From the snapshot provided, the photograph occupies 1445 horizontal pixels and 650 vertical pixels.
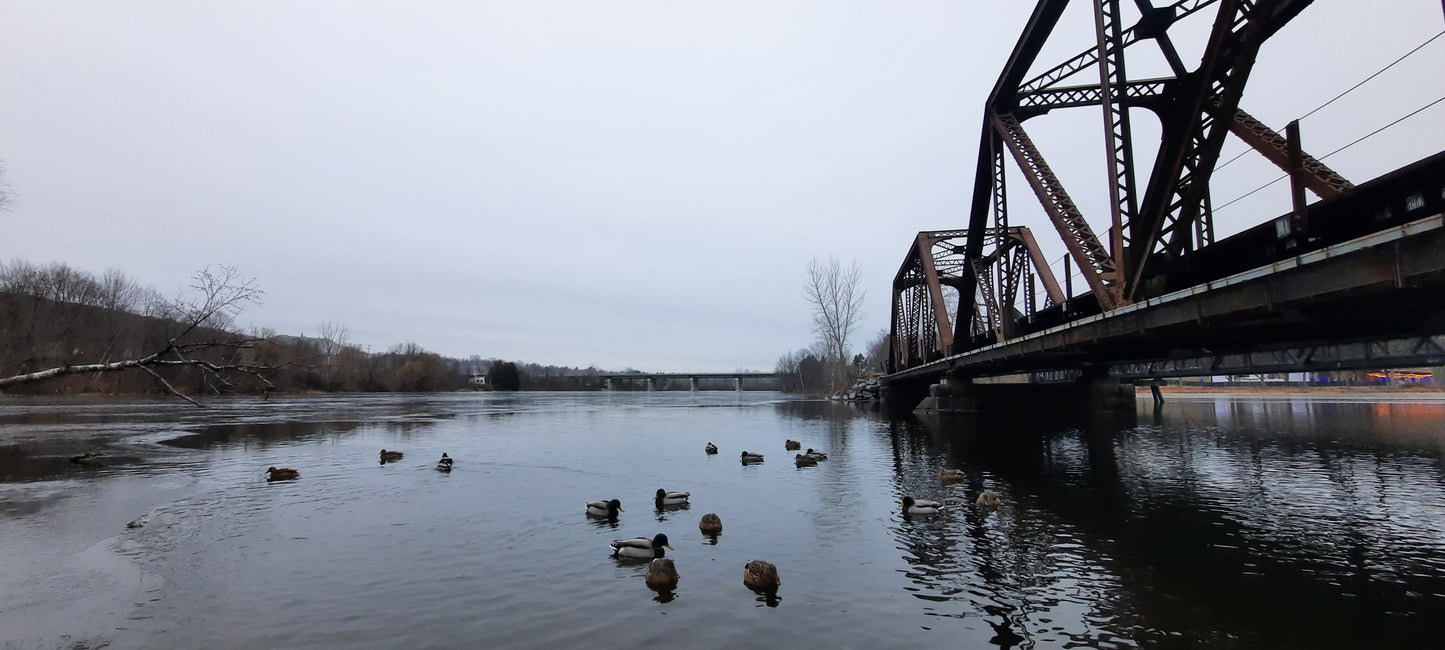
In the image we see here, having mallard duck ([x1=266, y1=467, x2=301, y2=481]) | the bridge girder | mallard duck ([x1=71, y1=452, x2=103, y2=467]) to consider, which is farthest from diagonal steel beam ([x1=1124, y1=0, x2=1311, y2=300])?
mallard duck ([x1=71, y1=452, x2=103, y2=467])

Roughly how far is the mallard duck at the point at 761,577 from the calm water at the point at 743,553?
18 centimetres

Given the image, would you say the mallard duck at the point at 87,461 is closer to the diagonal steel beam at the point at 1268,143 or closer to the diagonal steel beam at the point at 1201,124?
the diagonal steel beam at the point at 1201,124

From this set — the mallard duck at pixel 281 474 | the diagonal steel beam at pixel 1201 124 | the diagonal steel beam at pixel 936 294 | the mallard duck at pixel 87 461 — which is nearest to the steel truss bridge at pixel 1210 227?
the diagonal steel beam at pixel 1201 124

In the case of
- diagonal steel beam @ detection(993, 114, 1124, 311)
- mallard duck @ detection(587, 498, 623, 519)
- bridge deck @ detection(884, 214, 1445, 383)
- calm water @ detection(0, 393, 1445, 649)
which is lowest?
calm water @ detection(0, 393, 1445, 649)

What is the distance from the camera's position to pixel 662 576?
9.37 metres

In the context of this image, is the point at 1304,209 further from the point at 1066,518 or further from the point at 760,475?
the point at 760,475

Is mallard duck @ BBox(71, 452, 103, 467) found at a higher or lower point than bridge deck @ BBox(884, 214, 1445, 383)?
lower

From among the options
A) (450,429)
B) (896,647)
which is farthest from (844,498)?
(450,429)

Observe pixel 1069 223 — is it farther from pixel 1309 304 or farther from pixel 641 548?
pixel 641 548

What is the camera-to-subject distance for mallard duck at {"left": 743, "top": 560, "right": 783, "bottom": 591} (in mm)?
9125

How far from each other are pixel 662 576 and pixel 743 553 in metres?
2.08

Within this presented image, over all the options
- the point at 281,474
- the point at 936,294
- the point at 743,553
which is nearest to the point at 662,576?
the point at 743,553

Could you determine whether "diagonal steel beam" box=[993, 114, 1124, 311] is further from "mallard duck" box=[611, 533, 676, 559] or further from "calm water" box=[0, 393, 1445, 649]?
"mallard duck" box=[611, 533, 676, 559]

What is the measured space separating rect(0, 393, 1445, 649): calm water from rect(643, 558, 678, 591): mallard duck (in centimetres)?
19
